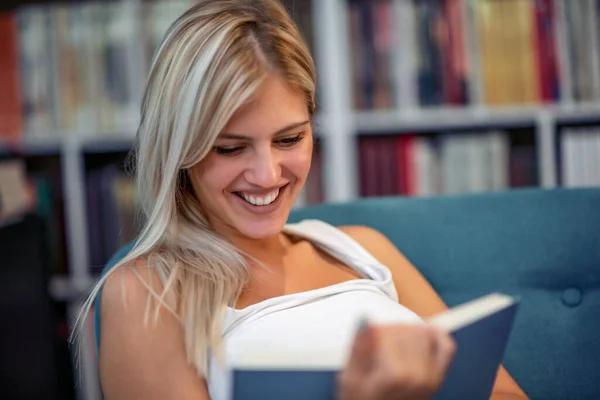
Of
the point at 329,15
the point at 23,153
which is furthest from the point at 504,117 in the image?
the point at 23,153

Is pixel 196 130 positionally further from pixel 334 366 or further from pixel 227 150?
pixel 334 366

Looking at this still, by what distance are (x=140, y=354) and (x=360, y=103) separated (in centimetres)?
132

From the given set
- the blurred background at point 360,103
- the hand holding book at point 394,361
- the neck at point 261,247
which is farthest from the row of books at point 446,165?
the hand holding book at point 394,361

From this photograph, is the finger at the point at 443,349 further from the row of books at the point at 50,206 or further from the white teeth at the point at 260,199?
the row of books at the point at 50,206

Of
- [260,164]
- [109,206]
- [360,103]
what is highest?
[360,103]

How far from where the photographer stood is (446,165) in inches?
83.4

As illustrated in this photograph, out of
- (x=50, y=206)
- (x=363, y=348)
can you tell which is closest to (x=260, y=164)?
(x=363, y=348)

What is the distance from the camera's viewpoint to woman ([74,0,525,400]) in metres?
0.94

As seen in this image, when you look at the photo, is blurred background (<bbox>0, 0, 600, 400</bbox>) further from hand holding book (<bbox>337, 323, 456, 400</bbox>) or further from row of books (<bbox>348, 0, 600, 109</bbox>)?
hand holding book (<bbox>337, 323, 456, 400</bbox>)

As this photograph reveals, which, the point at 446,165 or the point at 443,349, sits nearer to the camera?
the point at 443,349

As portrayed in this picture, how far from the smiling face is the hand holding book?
0.38 meters

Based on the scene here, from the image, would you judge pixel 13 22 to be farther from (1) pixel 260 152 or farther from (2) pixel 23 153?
(1) pixel 260 152

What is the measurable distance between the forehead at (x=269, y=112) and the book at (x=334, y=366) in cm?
38

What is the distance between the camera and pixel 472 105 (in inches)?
82.2
